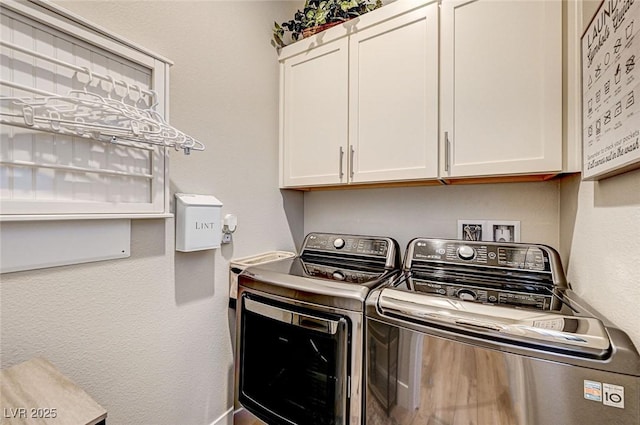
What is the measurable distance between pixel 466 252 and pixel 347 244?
63cm

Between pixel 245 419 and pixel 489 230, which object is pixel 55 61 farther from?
pixel 489 230

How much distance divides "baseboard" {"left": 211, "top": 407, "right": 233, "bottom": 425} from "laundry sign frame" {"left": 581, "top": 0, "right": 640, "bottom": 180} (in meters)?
1.90

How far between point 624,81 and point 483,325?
72 cm

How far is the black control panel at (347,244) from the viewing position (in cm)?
159

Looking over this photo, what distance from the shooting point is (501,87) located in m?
1.18

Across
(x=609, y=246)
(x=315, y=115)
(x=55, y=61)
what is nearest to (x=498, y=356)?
(x=609, y=246)

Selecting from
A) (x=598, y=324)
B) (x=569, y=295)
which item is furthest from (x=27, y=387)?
(x=569, y=295)

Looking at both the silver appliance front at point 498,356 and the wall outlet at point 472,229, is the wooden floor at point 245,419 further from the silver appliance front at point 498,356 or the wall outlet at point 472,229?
the wall outlet at point 472,229

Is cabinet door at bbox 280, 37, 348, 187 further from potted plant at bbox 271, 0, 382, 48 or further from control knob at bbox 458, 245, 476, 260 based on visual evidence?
control knob at bbox 458, 245, 476, 260

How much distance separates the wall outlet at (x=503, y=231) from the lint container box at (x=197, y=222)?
53.8 inches

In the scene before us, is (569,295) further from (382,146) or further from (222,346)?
(222,346)

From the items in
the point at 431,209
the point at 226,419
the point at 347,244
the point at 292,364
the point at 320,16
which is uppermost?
the point at 320,16

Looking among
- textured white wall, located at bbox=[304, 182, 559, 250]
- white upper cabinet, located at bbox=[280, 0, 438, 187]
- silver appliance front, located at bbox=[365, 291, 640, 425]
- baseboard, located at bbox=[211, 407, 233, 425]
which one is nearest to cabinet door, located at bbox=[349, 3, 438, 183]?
white upper cabinet, located at bbox=[280, 0, 438, 187]

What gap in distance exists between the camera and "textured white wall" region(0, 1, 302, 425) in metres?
0.92
